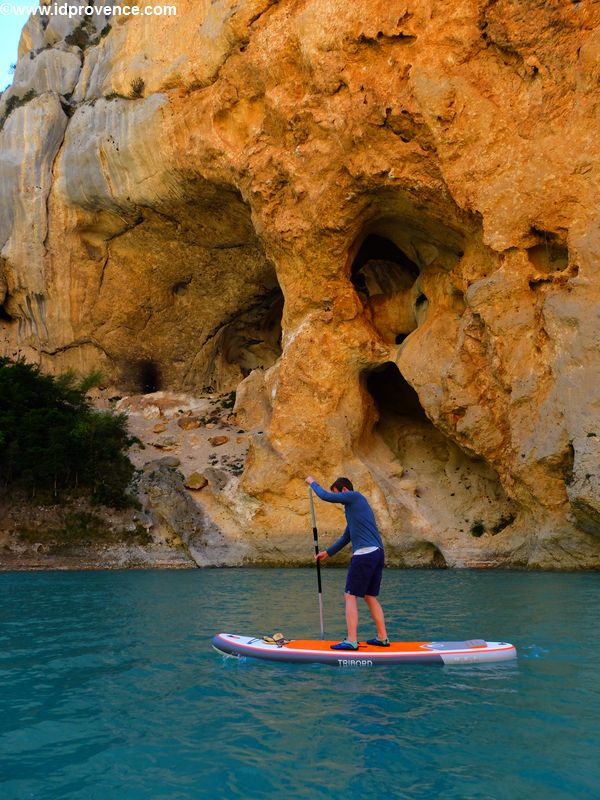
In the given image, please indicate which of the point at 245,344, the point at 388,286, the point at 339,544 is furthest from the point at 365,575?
the point at 245,344

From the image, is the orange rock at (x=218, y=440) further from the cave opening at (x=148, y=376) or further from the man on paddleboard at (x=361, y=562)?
the man on paddleboard at (x=361, y=562)

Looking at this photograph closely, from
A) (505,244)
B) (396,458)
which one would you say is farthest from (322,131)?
(396,458)

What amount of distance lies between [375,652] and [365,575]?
86cm

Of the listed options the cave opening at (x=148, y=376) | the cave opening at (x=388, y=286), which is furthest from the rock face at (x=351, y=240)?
the cave opening at (x=148, y=376)

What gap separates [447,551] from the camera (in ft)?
64.5

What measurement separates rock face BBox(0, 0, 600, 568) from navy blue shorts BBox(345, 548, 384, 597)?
353 inches

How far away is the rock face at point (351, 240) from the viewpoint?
1698 centimetres

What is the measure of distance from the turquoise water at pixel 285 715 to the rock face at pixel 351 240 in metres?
9.17

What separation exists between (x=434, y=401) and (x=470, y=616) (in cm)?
1033

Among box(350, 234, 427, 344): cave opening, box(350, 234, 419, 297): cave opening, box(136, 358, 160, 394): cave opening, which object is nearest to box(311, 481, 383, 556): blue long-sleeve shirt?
box(350, 234, 427, 344): cave opening

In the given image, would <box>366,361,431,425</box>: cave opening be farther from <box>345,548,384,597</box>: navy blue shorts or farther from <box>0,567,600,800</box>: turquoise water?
<box>345,548,384,597</box>: navy blue shorts

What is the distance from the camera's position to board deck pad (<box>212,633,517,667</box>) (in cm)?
684

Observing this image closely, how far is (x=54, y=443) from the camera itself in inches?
844

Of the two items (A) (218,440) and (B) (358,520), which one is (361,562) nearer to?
(B) (358,520)
